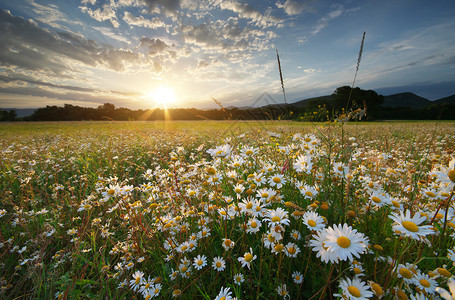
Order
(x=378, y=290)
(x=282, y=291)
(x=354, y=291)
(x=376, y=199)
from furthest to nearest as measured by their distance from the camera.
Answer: (x=376, y=199) → (x=282, y=291) → (x=354, y=291) → (x=378, y=290)

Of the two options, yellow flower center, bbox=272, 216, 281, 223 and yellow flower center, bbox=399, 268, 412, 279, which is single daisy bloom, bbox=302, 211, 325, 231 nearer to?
yellow flower center, bbox=272, 216, 281, 223

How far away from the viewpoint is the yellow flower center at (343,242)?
107cm

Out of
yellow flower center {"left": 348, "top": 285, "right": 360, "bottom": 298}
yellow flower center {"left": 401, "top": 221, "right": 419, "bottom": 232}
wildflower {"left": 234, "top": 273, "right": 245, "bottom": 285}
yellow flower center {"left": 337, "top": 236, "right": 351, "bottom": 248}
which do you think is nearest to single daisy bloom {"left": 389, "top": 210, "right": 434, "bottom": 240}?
yellow flower center {"left": 401, "top": 221, "right": 419, "bottom": 232}

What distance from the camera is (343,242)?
1.08 meters

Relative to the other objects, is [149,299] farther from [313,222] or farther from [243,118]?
[243,118]

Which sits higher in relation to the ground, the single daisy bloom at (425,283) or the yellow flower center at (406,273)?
the yellow flower center at (406,273)

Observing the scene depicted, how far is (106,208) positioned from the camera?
10.2 feet

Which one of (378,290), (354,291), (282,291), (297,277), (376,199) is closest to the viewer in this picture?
(378,290)

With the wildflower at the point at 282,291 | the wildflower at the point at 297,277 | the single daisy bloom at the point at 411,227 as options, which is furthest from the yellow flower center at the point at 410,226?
the wildflower at the point at 282,291

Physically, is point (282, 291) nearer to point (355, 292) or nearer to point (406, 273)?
point (355, 292)

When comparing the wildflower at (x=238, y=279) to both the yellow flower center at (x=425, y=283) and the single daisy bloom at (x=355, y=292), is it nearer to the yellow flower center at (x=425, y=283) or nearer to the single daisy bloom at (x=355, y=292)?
the single daisy bloom at (x=355, y=292)

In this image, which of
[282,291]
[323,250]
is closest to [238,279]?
[282,291]

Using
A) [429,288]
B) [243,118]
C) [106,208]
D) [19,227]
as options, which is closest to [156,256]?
[106,208]

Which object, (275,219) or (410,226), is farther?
(275,219)
